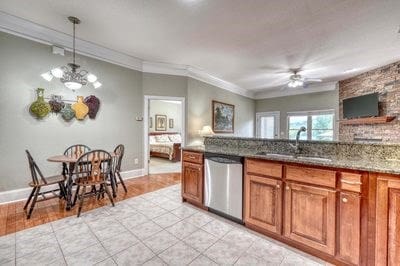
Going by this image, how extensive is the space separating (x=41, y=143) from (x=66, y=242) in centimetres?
210

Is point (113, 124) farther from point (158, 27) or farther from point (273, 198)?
point (273, 198)

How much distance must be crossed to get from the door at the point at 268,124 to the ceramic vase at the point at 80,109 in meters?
6.97

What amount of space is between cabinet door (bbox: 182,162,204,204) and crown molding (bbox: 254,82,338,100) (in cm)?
626

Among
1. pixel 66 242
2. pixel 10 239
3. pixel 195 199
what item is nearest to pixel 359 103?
pixel 195 199

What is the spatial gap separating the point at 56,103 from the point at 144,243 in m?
2.95

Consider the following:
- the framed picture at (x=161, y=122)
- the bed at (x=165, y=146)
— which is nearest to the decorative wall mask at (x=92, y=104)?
the bed at (x=165, y=146)

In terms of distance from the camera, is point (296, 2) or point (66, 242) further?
point (296, 2)

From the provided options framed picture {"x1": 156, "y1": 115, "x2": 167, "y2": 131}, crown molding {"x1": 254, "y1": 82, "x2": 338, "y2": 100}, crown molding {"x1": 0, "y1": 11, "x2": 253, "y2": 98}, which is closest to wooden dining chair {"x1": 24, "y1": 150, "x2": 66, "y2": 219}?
crown molding {"x1": 0, "y1": 11, "x2": 253, "y2": 98}

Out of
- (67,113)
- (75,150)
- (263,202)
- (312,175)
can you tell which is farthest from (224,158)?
(67,113)

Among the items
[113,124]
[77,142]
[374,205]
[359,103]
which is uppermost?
[359,103]

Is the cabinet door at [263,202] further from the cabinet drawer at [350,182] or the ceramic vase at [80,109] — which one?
the ceramic vase at [80,109]

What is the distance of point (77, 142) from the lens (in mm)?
3734

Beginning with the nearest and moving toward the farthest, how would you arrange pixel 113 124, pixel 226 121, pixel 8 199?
pixel 8 199 → pixel 113 124 → pixel 226 121

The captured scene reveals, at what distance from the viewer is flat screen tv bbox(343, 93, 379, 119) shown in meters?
4.68
